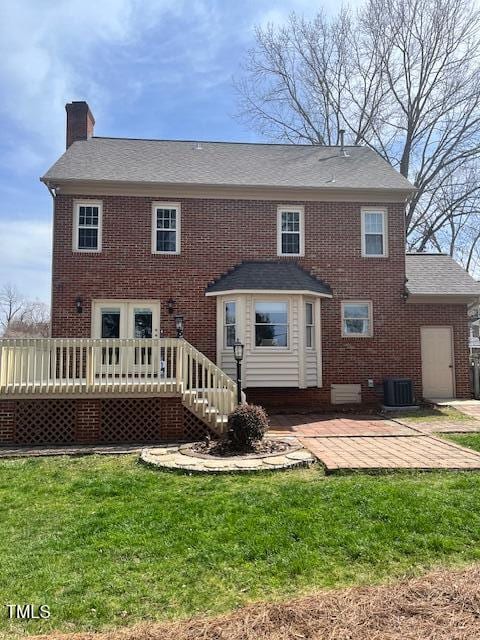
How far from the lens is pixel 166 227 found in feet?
42.3

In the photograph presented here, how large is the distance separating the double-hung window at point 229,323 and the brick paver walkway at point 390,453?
14.5ft

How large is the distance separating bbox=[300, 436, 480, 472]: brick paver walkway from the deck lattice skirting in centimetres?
207

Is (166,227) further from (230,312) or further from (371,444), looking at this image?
(371,444)

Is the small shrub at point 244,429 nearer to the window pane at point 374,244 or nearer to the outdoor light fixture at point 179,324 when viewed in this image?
the outdoor light fixture at point 179,324

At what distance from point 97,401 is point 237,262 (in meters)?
6.01

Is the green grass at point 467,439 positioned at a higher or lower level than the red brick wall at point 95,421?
lower

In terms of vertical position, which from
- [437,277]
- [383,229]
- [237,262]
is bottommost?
[437,277]

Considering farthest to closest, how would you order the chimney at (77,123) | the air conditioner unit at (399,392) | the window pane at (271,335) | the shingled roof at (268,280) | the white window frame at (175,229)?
1. the chimney at (77,123)
2. the white window frame at (175,229)
3. the air conditioner unit at (399,392)
4. the window pane at (271,335)
5. the shingled roof at (268,280)

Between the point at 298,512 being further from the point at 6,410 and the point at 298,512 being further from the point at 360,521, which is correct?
the point at 6,410

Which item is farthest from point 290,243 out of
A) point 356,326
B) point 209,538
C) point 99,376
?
point 209,538

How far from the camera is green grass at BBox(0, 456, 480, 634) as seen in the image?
10.6 ft

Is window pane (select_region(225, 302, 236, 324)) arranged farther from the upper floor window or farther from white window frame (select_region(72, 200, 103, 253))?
white window frame (select_region(72, 200, 103, 253))

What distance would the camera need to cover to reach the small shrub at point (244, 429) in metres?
7.38

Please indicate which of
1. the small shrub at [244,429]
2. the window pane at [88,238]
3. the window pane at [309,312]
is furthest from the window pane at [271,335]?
the window pane at [88,238]
